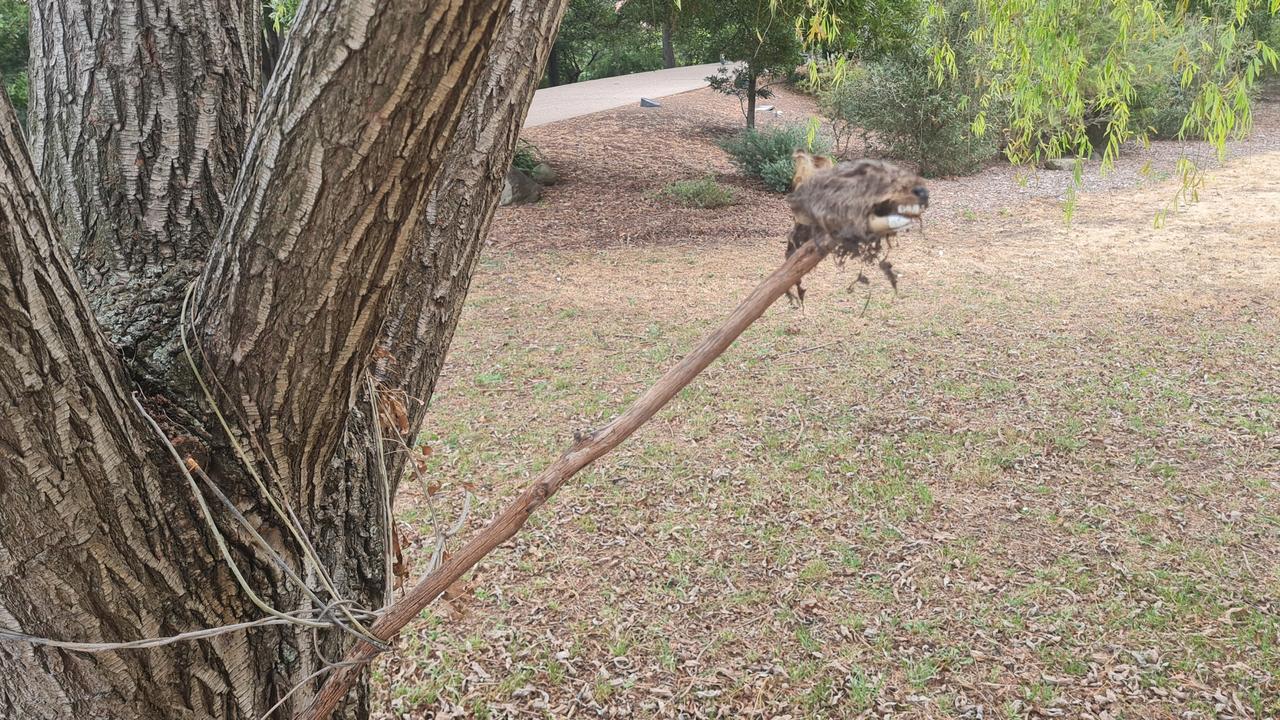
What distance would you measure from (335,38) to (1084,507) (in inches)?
167

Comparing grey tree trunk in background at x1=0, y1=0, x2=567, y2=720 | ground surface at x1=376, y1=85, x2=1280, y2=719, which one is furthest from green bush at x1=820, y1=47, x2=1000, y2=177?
grey tree trunk in background at x1=0, y1=0, x2=567, y2=720

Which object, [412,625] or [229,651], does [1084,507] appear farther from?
[229,651]

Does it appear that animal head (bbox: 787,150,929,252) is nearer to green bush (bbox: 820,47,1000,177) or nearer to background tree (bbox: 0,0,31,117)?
green bush (bbox: 820,47,1000,177)

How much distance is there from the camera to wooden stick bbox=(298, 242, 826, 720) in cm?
95

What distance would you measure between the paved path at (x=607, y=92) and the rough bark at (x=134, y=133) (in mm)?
12690

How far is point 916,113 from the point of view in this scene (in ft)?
42.5

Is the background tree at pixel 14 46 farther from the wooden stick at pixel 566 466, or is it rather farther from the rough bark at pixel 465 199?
the wooden stick at pixel 566 466

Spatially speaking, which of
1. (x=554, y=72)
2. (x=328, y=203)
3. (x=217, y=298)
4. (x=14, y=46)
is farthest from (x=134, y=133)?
(x=554, y=72)

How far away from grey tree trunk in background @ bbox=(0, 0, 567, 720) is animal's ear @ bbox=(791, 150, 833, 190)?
39 centimetres

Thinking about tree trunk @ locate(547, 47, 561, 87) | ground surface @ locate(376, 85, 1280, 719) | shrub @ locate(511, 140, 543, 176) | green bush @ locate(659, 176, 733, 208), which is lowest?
ground surface @ locate(376, 85, 1280, 719)

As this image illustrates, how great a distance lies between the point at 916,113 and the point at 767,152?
282 centimetres

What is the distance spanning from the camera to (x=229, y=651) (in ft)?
4.47

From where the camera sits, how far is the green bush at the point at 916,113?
42.1 ft

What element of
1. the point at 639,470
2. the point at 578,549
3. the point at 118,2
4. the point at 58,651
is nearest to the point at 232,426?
the point at 58,651
